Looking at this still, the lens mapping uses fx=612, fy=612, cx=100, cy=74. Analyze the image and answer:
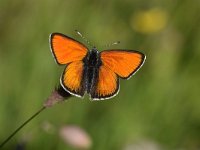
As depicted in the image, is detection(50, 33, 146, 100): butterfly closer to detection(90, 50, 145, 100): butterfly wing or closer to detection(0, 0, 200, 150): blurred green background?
detection(90, 50, 145, 100): butterfly wing

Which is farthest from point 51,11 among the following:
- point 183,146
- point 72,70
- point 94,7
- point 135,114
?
point 72,70

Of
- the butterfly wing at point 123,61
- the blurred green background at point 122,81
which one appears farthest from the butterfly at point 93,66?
the blurred green background at point 122,81

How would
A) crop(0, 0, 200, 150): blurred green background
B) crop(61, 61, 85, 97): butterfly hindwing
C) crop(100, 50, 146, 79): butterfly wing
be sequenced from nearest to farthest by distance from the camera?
crop(61, 61, 85, 97): butterfly hindwing < crop(100, 50, 146, 79): butterfly wing < crop(0, 0, 200, 150): blurred green background

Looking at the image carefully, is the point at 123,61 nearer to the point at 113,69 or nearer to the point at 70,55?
the point at 113,69

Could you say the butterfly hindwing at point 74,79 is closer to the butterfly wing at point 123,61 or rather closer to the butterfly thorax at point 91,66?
the butterfly thorax at point 91,66

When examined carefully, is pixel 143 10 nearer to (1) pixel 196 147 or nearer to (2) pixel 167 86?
(2) pixel 167 86

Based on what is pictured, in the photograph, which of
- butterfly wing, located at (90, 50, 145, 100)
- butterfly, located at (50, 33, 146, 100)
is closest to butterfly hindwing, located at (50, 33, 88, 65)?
butterfly, located at (50, 33, 146, 100)
